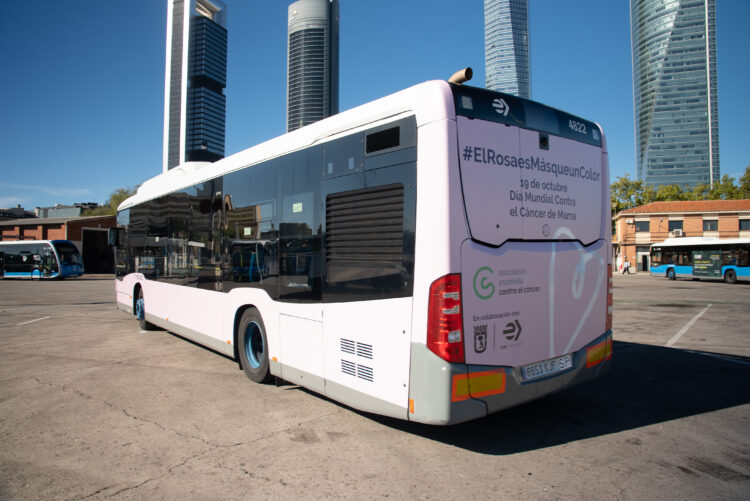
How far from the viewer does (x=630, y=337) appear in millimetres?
9125

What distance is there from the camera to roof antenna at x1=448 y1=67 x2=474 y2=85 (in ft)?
11.1

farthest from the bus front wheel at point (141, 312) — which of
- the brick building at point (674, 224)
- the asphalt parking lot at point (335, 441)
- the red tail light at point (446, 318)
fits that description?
the brick building at point (674, 224)

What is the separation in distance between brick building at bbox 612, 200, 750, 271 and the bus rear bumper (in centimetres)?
5925

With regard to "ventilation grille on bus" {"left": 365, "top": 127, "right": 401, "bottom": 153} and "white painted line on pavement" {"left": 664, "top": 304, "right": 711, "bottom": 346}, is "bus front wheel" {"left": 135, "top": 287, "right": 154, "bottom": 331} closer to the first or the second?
"ventilation grille on bus" {"left": 365, "top": 127, "right": 401, "bottom": 153}

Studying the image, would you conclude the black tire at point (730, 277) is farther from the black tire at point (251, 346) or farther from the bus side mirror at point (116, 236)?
the bus side mirror at point (116, 236)

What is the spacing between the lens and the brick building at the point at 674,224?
55.6 meters

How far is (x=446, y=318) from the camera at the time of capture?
10.5ft

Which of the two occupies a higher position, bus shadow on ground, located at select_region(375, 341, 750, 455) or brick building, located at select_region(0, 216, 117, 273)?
brick building, located at select_region(0, 216, 117, 273)

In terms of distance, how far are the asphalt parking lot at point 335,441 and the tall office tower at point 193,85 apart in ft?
485

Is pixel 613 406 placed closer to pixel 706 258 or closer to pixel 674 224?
pixel 706 258

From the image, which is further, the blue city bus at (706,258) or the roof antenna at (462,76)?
the blue city bus at (706,258)

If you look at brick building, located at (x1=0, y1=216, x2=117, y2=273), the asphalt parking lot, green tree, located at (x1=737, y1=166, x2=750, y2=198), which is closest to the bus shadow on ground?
the asphalt parking lot

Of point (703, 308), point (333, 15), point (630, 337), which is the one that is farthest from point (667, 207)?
point (333, 15)

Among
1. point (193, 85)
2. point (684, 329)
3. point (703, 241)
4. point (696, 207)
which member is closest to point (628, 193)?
point (696, 207)
